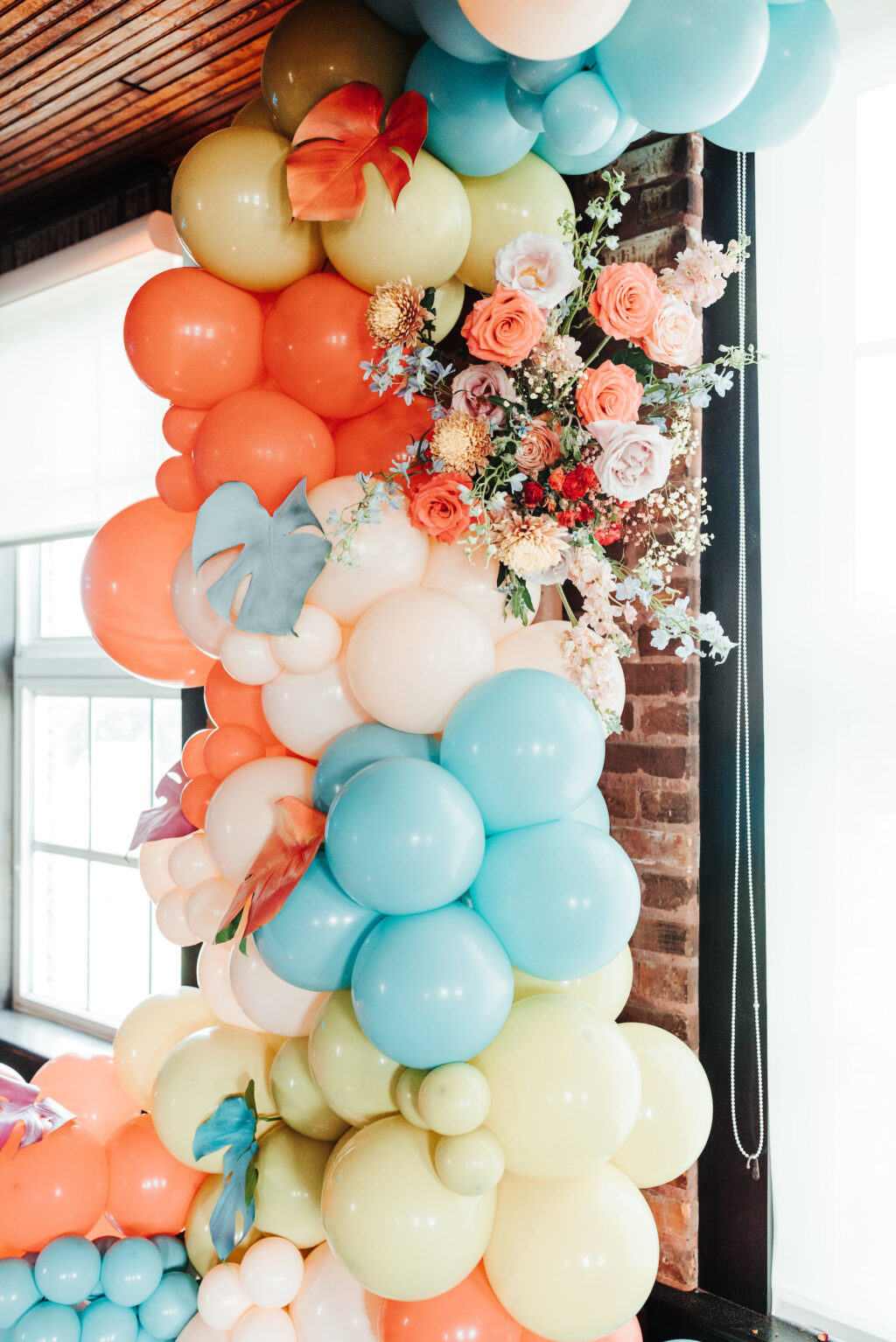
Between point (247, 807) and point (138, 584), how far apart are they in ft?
1.56

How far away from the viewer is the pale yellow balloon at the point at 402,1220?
1180mm

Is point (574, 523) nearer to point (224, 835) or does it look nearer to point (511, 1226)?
point (224, 835)

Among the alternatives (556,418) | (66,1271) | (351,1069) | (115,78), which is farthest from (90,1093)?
(115,78)

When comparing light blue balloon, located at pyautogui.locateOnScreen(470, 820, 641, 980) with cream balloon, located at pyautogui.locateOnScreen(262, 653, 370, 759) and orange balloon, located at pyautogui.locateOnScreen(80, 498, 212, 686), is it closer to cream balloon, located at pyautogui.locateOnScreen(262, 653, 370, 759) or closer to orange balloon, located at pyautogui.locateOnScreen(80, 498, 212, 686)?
cream balloon, located at pyautogui.locateOnScreen(262, 653, 370, 759)

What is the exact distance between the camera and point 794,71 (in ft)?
4.14

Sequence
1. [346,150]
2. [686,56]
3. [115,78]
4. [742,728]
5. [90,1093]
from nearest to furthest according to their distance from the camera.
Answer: [686,56]
[346,150]
[742,728]
[90,1093]
[115,78]

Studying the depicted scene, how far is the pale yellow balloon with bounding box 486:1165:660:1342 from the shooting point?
121cm

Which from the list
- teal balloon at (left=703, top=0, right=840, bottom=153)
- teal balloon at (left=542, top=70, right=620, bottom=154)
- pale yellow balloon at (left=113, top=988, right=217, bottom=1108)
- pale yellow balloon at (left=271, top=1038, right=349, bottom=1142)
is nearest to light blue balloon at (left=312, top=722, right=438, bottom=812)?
pale yellow balloon at (left=271, top=1038, right=349, bottom=1142)

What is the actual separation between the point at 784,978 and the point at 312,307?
1.31 meters

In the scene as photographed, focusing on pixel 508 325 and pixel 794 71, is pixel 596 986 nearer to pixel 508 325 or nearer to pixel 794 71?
pixel 508 325

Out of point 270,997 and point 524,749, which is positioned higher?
point 524,749

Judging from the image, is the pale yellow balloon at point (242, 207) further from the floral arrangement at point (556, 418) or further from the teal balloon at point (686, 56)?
the teal balloon at point (686, 56)

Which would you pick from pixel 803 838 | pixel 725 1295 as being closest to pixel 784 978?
pixel 803 838

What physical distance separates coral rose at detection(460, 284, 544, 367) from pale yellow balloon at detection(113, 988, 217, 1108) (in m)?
1.23
